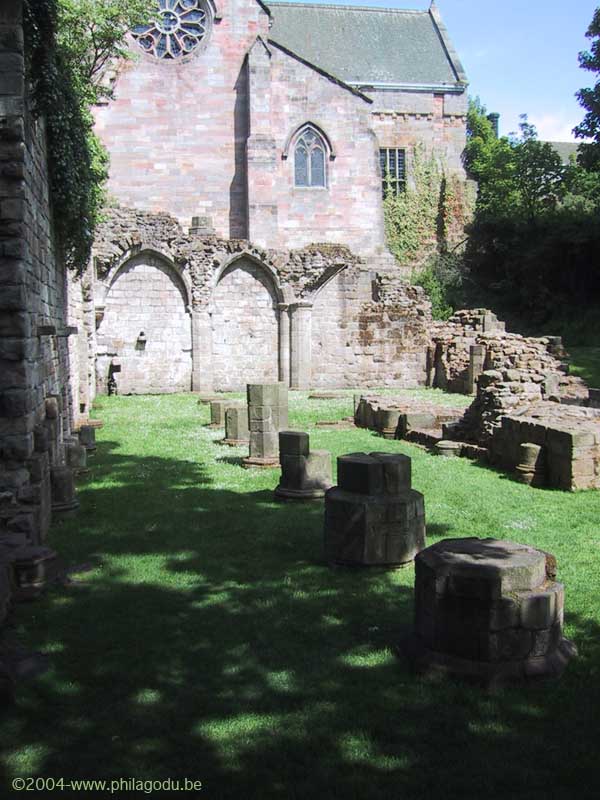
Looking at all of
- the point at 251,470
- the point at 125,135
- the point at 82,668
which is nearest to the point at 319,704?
the point at 82,668

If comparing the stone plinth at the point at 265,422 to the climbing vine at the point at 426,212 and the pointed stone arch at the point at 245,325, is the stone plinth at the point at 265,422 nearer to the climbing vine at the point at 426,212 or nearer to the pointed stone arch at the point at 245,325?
the pointed stone arch at the point at 245,325

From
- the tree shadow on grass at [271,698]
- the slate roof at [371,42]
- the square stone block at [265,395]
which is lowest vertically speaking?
the tree shadow on grass at [271,698]

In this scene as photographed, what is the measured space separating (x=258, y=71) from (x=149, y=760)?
2958 cm

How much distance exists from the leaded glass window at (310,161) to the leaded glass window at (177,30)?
5530 mm

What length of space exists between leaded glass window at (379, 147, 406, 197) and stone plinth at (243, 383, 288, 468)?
27333 mm

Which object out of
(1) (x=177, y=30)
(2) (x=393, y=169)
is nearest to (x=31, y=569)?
(1) (x=177, y=30)

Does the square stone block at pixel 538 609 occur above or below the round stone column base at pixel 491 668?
above

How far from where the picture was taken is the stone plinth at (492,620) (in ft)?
14.2

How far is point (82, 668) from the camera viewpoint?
4559 millimetres

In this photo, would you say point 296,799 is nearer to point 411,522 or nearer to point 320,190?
point 411,522

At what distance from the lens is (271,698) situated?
4.20 meters

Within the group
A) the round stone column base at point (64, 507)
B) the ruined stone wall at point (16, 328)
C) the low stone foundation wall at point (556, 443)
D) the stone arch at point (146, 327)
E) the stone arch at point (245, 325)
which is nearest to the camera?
the ruined stone wall at point (16, 328)

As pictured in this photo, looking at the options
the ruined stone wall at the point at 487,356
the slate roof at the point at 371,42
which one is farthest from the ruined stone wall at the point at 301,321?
the slate roof at the point at 371,42

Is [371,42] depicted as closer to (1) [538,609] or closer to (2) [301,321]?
(2) [301,321]
